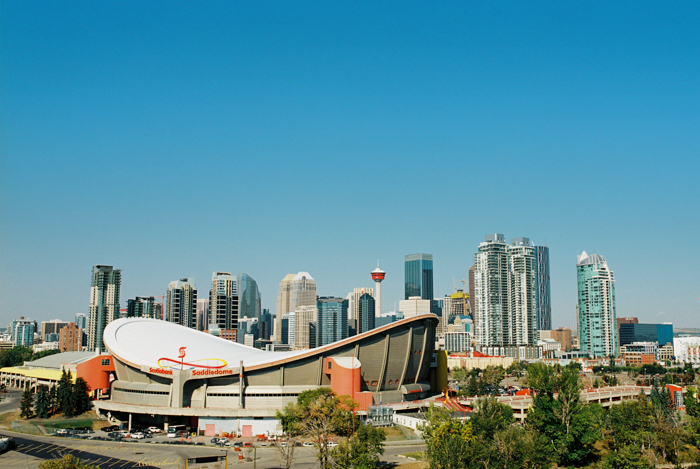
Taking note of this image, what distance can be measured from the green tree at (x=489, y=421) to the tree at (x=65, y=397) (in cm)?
5912

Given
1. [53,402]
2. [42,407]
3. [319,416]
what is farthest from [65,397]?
[319,416]

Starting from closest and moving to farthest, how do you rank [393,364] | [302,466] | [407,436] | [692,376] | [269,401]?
[302,466] → [407,436] → [269,401] → [393,364] → [692,376]

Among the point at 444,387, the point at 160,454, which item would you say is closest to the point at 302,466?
the point at 160,454

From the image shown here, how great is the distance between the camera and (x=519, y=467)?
52.0 metres

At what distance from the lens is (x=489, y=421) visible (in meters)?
61.7

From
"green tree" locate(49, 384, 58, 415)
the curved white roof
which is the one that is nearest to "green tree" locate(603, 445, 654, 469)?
the curved white roof

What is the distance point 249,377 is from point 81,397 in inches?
1062

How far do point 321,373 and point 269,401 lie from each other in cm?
809

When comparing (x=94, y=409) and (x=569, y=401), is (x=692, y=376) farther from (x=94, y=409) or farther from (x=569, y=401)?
(x=94, y=409)

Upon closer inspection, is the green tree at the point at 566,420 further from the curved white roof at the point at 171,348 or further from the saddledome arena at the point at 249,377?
the curved white roof at the point at 171,348

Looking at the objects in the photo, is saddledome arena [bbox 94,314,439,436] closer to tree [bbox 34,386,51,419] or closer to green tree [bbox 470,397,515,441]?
tree [bbox 34,386,51,419]

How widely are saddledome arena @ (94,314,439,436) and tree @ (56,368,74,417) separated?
3800mm

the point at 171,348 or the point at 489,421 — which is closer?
the point at 489,421

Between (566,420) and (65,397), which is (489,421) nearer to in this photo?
(566,420)
